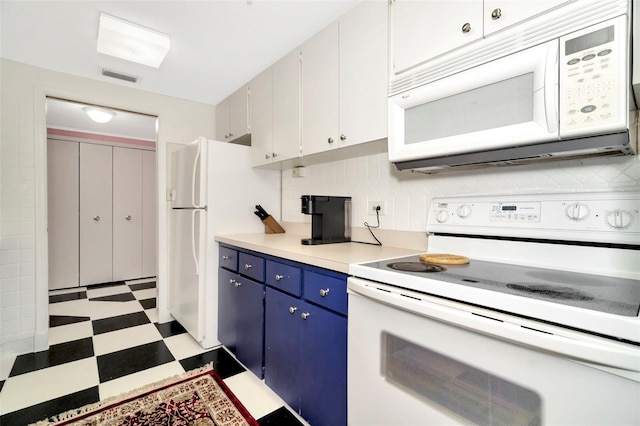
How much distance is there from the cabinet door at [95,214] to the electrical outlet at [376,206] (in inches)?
152

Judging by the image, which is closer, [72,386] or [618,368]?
[618,368]

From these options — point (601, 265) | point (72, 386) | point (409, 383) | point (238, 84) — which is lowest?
point (72, 386)

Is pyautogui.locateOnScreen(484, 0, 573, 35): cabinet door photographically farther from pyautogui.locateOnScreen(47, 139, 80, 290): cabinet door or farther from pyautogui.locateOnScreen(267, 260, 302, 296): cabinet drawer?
pyautogui.locateOnScreen(47, 139, 80, 290): cabinet door

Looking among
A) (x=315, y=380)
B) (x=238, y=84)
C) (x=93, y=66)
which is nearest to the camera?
(x=315, y=380)

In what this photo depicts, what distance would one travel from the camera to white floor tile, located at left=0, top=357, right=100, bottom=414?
1.68 meters

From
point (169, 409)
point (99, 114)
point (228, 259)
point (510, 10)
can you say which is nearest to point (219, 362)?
point (169, 409)

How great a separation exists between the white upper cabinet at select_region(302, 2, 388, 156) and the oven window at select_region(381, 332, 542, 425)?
3.13ft

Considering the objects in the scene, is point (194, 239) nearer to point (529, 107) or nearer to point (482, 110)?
point (482, 110)

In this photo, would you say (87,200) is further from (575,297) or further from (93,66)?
(575,297)

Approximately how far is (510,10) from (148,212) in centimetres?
465

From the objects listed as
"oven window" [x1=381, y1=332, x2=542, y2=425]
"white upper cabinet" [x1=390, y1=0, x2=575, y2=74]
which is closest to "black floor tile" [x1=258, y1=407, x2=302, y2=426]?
"oven window" [x1=381, y1=332, x2=542, y2=425]

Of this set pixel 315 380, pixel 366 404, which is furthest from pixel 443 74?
pixel 315 380

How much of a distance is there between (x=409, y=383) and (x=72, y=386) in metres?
1.98

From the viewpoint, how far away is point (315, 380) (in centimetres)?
140
